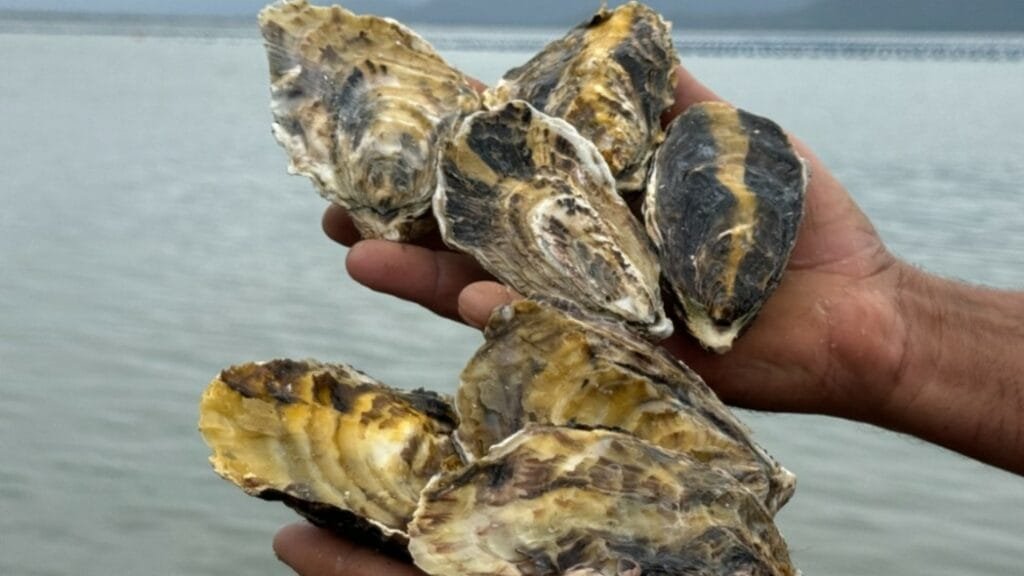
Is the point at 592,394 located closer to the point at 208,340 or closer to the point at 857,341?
the point at 857,341

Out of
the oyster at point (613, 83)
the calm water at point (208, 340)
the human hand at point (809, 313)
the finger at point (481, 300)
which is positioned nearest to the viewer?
the finger at point (481, 300)

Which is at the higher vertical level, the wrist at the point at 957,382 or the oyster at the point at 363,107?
the oyster at the point at 363,107

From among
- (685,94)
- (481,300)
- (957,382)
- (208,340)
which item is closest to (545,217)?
(481,300)

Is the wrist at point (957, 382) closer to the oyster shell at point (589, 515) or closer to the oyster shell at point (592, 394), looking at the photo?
the oyster shell at point (592, 394)

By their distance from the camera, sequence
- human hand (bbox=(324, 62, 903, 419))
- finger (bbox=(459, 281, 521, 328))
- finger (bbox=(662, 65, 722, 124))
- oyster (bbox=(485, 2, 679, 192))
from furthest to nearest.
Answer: finger (bbox=(662, 65, 722, 124)) → oyster (bbox=(485, 2, 679, 192)) → human hand (bbox=(324, 62, 903, 419)) → finger (bbox=(459, 281, 521, 328))

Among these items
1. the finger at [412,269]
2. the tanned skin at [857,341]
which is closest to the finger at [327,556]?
the tanned skin at [857,341]

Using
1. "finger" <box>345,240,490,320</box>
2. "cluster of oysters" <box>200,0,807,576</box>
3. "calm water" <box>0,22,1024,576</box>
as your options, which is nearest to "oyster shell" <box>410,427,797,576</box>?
"cluster of oysters" <box>200,0,807,576</box>

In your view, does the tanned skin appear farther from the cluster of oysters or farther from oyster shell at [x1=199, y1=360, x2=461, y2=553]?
oyster shell at [x1=199, y1=360, x2=461, y2=553]
